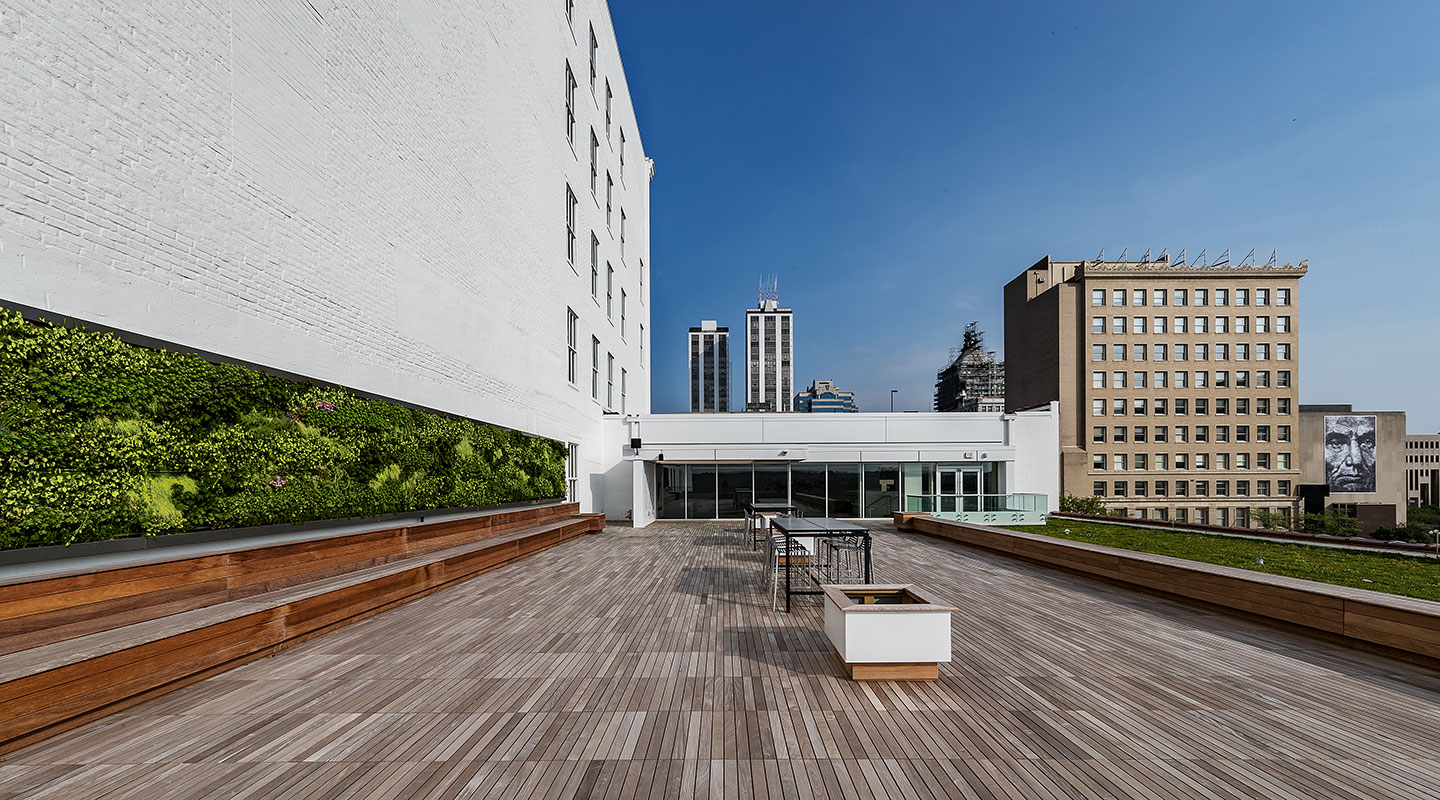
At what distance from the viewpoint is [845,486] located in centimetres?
2108

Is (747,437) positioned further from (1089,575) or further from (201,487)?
(201,487)

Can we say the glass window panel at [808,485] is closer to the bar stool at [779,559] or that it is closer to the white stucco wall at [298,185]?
the white stucco wall at [298,185]

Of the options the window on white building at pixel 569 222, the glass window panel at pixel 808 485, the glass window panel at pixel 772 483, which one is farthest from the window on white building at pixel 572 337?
the glass window panel at pixel 808 485

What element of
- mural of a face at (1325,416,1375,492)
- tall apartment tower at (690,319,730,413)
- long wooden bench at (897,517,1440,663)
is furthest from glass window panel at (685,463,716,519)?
tall apartment tower at (690,319,730,413)

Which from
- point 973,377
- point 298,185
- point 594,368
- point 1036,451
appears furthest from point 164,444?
point 973,377

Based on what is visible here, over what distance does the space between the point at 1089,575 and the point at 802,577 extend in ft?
16.2

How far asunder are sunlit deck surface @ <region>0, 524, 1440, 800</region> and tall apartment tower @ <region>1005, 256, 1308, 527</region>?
53.7 meters

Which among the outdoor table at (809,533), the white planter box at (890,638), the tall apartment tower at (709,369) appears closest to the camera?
the white planter box at (890,638)

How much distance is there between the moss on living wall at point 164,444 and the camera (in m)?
4.46

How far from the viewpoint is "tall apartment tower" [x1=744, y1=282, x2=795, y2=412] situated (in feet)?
518

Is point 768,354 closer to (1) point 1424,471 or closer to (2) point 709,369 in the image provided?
(2) point 709,369

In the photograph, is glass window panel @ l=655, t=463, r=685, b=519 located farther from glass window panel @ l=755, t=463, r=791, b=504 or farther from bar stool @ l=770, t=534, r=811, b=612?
bar stool @ l=770, t=534, r=811, b=612

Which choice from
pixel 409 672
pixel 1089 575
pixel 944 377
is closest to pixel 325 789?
pixel 409 672

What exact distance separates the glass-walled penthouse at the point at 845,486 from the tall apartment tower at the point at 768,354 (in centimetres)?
13577
